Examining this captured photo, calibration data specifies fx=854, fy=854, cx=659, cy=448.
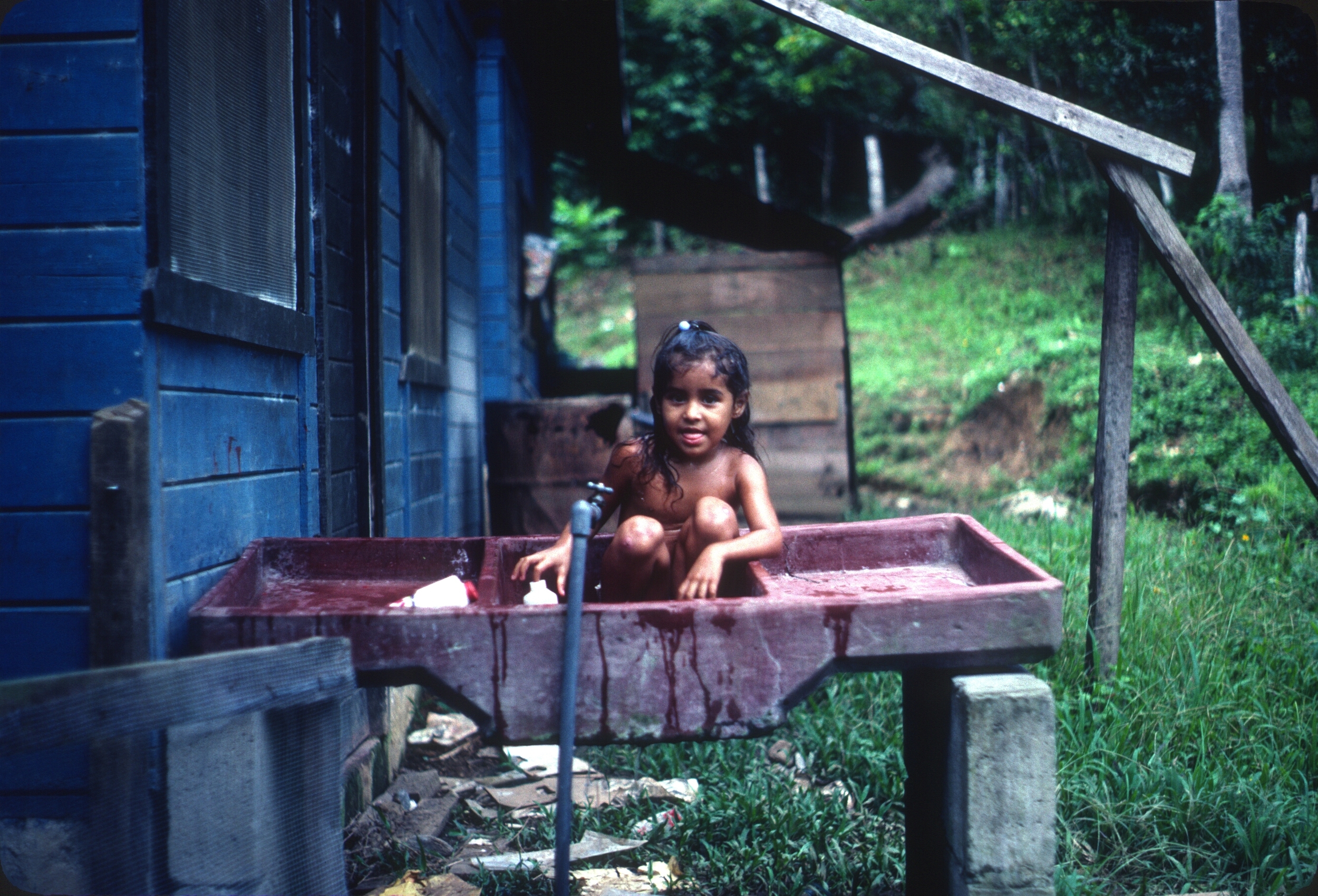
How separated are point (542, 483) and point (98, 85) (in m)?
3.55

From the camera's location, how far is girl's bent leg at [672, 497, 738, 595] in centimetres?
206

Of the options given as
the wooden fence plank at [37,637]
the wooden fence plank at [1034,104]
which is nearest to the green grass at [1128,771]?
the wooden fence plank at [37,637]

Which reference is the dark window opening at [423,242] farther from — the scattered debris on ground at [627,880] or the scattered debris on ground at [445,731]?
the scattered debris on ground at [627,880]

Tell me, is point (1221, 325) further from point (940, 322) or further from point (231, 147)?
point (940, 322)

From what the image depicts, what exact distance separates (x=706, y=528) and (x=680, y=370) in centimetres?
41

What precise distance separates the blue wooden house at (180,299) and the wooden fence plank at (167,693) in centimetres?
27

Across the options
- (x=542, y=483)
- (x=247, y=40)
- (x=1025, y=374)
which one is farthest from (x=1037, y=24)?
(x=247, y=40)

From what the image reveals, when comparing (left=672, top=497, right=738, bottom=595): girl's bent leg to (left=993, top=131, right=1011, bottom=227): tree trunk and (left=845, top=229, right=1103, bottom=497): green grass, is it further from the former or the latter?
(left=993, top=131, right=1011, bottom=227): tree trunk

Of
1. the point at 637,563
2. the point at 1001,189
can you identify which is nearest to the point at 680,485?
the point at 637,563

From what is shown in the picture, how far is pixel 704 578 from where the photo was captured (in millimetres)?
1895

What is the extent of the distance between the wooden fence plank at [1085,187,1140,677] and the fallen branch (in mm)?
8894

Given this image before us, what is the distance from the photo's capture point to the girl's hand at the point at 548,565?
2059mm

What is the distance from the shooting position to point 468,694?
63.6 inches

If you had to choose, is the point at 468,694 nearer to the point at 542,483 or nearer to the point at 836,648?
the point at 836,648
